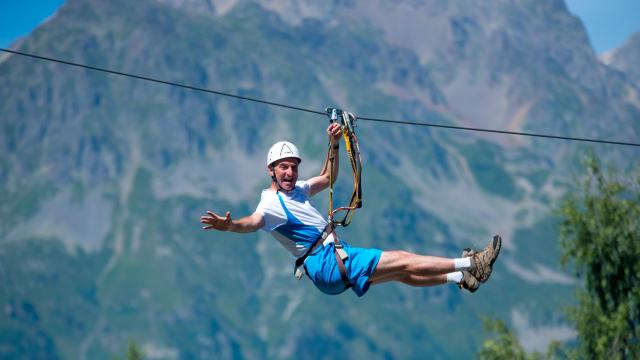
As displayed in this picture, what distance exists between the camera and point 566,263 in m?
38.8

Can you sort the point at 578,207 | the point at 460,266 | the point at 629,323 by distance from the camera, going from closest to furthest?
the point at 460,266, the point at 629,323, the point at 578,207

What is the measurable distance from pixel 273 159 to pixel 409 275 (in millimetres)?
2449

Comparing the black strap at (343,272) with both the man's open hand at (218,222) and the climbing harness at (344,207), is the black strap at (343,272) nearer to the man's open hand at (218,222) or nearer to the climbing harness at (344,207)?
the climbing harness at (344,207)

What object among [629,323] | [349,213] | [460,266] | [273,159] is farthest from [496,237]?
[629,323]

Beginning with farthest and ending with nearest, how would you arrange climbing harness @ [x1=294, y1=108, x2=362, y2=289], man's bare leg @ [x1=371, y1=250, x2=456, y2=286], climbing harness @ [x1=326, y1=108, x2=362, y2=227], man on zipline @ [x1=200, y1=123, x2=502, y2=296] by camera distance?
1. climbing harness @ [x1=326, y1=108, x2=362, y2=227]
2. climbing harness @ [x1=294, y1=108, x2=362, y2=289]
3. man on zipline @ [x1=200, y1=123, x2=502, y2=296]
4. man's bare leg @ [x1=371, y1=250, x2=456, y2=286]

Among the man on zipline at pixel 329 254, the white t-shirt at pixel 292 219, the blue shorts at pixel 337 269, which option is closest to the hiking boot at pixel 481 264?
the man on zipline at pixel 329 254

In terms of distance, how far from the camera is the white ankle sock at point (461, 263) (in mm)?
15469

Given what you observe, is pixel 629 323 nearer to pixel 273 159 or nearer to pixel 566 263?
pixel 566 263

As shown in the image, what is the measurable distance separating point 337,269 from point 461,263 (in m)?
1.75

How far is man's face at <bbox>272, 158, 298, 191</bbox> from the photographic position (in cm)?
1611

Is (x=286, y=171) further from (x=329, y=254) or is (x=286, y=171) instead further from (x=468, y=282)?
(x=468, y=282)

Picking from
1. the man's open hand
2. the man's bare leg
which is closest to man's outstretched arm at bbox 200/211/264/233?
the man's open hand

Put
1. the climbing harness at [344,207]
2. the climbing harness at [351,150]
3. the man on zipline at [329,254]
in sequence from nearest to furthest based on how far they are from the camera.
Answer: the man on zipline at [329,254] → the climbing harness at [344,207] → the climbing harness at [351,150]

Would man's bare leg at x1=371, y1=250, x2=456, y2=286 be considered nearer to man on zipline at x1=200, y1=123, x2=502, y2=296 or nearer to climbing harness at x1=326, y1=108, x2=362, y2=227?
man on zipline at x1=200, y1=123, x2=502, y2=296
